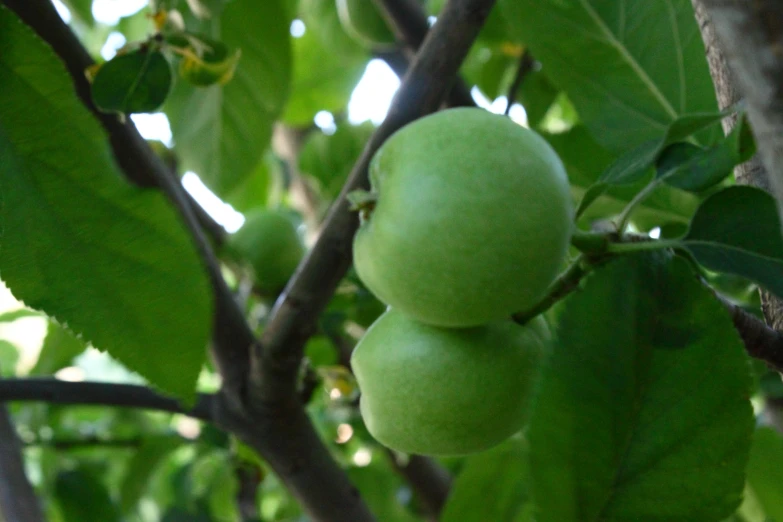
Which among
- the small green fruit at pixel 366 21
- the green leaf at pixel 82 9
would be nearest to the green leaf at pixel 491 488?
the small green fruit at pixel 366 21

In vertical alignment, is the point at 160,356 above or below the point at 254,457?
above

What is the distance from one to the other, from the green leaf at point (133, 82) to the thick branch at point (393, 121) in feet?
0.55

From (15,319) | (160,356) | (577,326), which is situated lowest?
(15,319)

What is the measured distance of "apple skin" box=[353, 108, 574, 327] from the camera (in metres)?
0.38

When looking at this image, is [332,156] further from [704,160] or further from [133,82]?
[704,160]

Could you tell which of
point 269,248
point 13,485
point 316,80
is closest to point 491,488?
point 269,248

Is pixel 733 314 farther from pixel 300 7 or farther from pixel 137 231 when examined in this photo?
pixel 300 7

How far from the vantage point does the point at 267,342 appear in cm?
71

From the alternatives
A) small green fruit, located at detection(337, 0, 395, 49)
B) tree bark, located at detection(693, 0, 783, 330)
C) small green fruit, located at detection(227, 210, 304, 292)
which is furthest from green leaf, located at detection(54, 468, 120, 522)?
tree bark, located at detection(693, 0, 783, 330)

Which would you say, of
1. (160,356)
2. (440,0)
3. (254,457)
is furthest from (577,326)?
(440,0)

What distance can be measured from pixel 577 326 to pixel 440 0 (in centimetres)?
110

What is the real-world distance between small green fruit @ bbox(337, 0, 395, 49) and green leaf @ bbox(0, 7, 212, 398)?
614mm

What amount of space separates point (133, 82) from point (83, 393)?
0.29 meters

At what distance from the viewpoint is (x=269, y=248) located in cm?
110
